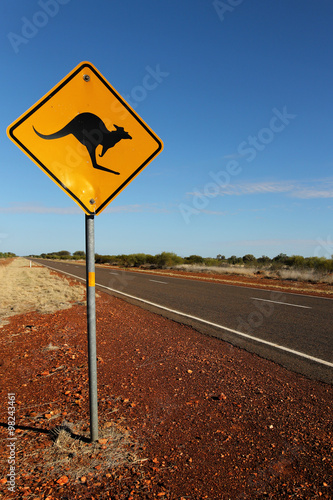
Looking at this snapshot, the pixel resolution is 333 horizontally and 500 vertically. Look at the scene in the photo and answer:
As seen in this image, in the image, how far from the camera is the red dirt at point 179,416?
6.95ft

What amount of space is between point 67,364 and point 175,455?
2397 millimetres

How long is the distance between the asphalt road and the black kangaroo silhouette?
12.4 feet

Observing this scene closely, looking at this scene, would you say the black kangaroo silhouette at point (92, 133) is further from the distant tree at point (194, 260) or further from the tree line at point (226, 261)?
the distant tree at point (194, 260)

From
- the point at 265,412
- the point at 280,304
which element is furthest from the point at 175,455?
the point at 280,304

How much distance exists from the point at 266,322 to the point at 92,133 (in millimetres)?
6263

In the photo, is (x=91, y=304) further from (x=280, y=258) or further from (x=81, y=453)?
(x=280, y=258)

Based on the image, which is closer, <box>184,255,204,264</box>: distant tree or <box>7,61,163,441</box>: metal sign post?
<box>7,61,163,441</box>: metal sign post

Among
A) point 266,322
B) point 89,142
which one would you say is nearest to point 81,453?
point 89,142

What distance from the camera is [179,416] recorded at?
3.04 meters

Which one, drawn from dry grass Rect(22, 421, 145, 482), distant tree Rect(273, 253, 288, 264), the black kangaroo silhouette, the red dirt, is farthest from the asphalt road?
distant tree Rect(273, 253, 288, 264)

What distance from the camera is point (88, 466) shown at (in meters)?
2.27

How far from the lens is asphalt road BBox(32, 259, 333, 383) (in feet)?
16.2

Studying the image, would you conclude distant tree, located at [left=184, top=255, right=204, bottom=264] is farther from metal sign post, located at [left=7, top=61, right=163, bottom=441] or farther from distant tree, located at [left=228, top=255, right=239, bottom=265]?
metal sign post, located at [left=7, top=61, right=163, bottom=441]

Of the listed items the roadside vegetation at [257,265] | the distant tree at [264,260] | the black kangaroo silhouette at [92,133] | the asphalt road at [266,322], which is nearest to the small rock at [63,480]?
the black kangaroo silhouette at [92,133]
